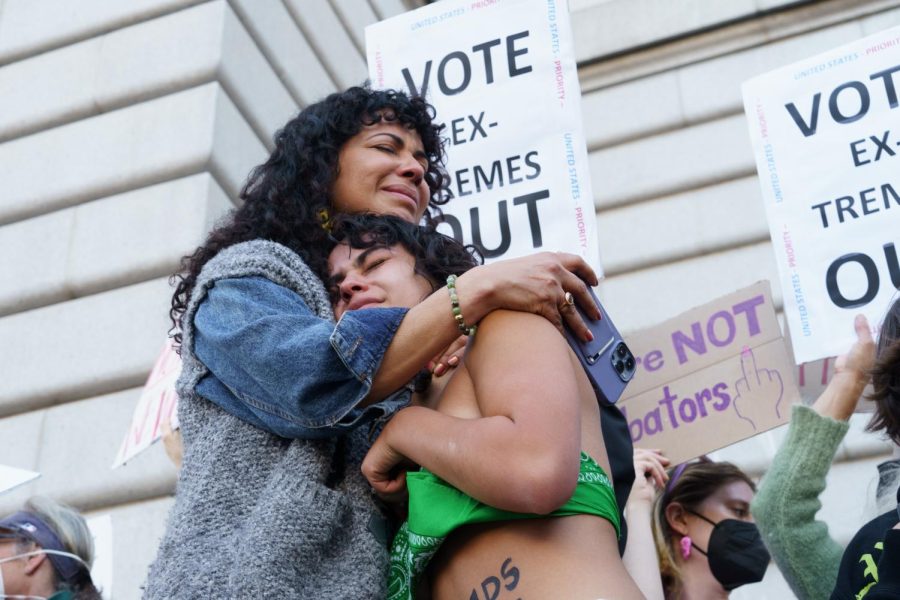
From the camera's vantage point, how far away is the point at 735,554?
4.35 m

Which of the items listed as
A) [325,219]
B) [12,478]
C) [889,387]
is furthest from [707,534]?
[12,478]

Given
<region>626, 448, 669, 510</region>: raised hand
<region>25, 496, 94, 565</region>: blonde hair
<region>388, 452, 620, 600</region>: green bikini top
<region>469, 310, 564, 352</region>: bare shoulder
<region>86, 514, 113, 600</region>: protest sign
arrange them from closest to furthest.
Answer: <region>388, 452, 620, 600</region>: green bikini top
<region>469, 310, 564, 352</region>: bare shoulder
<region>626, 448, 669, 510</region>: raised hand
<region>25, 496, 94, 565</region>: blonde hair
<region>86, 514, 113, 600</region>: protest sign

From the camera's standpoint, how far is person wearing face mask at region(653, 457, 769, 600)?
4309 mm

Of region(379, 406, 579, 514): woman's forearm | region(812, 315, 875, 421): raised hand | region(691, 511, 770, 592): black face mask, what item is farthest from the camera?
region(691, 511, 770, 592): black face mask

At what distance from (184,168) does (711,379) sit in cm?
351

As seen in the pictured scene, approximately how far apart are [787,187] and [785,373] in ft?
3.41

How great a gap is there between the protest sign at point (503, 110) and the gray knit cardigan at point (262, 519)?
80.2 inches

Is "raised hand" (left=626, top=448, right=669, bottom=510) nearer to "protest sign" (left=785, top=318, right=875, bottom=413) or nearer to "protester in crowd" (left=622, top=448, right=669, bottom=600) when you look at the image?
"protester in crowd" (left=622, top=448, right=669, bottom=600)

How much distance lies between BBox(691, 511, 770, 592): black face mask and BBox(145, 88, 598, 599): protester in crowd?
7.33ft

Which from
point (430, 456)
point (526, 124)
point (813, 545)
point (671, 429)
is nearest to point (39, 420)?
point (526, 124)

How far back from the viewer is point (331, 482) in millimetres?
2365

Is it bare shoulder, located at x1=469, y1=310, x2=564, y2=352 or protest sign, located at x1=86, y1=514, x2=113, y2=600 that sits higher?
protest sign, located at x1=86, y1=514, x2=113, y2=600

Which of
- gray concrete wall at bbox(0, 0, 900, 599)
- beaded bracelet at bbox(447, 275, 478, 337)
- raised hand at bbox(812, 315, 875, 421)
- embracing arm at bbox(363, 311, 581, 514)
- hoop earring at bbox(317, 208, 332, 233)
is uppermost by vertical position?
gray concrete wall at bbox(0, 0, 900, 599)

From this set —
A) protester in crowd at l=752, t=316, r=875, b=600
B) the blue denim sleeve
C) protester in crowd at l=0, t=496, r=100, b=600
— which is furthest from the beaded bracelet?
protester in crowd at l=0, t=496, r=100, b=600
